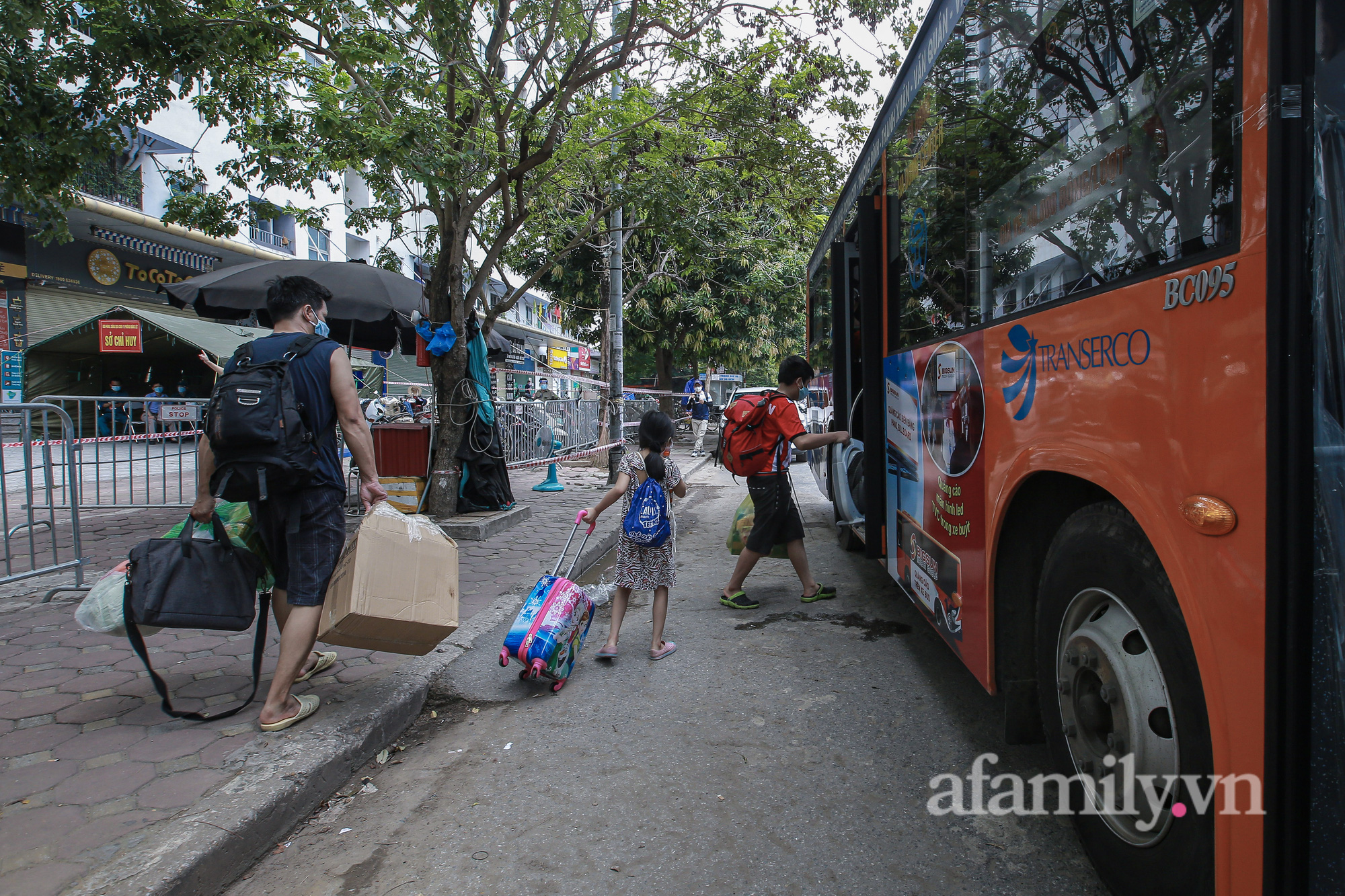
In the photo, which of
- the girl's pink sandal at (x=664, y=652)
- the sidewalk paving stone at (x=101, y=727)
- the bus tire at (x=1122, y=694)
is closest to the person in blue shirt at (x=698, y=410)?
the sidewalk paving stone at (x=101, y=727)

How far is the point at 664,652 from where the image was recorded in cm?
433

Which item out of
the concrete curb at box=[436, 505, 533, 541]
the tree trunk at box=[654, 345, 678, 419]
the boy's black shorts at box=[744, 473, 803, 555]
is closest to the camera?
the boy's black shorts at box=[744, 473, 803, 555]

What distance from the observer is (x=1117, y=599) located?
6.24 ft

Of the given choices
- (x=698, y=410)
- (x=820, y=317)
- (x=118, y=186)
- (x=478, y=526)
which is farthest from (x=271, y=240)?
(x=820, y=317)

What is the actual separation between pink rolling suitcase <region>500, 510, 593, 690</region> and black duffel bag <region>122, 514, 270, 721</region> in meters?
1.19

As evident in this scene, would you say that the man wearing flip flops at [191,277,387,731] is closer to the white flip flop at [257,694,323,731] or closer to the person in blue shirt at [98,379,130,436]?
the white flip flop at [257,694,323,731]

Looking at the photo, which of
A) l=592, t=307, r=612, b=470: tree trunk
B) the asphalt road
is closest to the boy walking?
the asphalt road

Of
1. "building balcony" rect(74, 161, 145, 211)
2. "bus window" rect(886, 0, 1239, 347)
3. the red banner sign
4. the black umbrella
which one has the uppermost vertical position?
"building balcony" rect(74, 161, 145, 211)

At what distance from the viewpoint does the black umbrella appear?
729cm

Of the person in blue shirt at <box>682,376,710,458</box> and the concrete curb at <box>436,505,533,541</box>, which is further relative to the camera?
the person in blue shirt at <box>682,376,710,458</box>

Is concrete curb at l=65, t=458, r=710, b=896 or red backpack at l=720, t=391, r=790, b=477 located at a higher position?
red backpack at l=720, t=391, r=790, b=477

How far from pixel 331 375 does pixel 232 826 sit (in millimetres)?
1704

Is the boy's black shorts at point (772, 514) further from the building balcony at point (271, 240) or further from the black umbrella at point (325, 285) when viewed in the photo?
the building balcony at point (271, 240)

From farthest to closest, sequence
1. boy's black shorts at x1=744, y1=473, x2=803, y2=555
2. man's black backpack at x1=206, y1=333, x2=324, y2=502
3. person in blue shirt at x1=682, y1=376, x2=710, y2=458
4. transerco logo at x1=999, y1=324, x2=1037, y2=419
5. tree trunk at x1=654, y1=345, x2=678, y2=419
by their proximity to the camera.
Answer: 1. tree trunk at x1=654, y1=345, x2=678, y2=419
2. person in blue shirt at x1=682, y1=376, x2=710, y2=458
3. boy's black shorts at x1=744, y1=473, x2=803, y2=555
4. man's black backpack at x1=206, y1=333, x2=324, y2=502
5. transerco logo at x1=999, y1=324, x2=1037, y2=419
